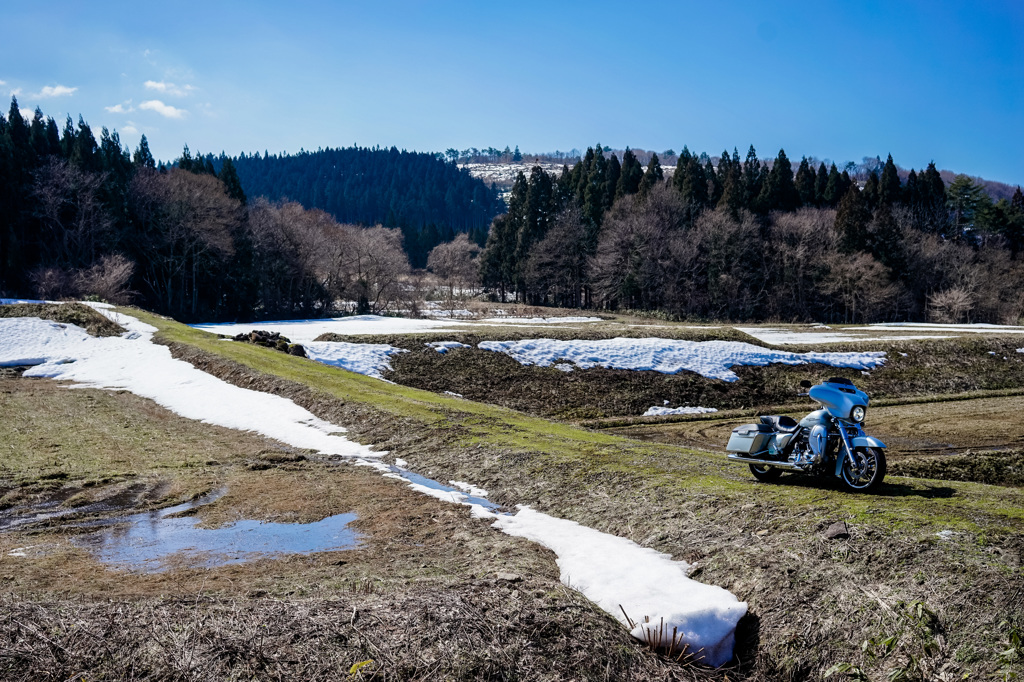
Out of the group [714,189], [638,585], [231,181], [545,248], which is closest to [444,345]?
[638,585]

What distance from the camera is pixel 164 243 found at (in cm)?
6775

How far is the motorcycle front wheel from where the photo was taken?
9250 millimetres

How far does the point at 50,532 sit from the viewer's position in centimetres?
1008

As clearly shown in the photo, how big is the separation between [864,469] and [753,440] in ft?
5.24

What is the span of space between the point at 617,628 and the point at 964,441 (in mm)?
19629

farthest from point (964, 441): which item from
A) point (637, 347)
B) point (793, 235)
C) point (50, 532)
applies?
point (793, 235)

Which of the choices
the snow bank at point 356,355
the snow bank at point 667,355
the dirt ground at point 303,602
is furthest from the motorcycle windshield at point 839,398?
the snow bank at point 667,355

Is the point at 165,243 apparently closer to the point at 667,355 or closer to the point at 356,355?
the point at 356,355

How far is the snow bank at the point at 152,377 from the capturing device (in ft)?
60.5

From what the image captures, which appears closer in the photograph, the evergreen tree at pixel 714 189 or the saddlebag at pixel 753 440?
the saddlebag at pixel 753 440

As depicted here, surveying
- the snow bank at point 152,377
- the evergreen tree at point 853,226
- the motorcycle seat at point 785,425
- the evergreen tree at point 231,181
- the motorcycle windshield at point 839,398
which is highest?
the evergreen tree at point 231,181

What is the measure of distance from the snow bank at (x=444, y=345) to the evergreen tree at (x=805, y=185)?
75.8 metres

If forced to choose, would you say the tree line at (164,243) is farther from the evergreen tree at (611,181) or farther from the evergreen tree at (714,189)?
the evergreen tree at (714,189)

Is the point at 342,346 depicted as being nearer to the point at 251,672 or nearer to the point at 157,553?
the point at 157,553
